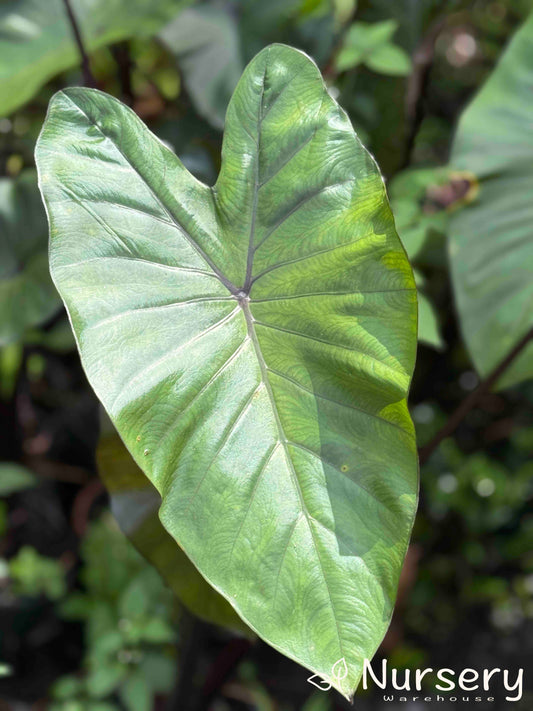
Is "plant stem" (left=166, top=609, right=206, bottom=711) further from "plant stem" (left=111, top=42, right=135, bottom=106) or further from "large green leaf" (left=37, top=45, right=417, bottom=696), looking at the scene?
"plant stem" (left=111, top=42, right=135, bottom=106)

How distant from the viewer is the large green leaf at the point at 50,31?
96 cm

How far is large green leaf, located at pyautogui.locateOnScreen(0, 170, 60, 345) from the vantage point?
1.03 m

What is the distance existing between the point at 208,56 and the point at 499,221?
53 cm

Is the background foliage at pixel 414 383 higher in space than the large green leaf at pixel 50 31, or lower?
lower

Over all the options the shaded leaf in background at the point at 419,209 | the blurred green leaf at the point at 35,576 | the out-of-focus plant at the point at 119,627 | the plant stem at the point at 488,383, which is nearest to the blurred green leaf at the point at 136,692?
the out-of-focus plant at the point at 119,627

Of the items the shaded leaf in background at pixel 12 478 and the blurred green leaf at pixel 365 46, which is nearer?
the blurred green leaf at pixel 365 46

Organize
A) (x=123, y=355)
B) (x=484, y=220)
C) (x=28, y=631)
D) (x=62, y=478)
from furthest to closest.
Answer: (x=62, y=478) → (x=28, y=631) → (x=484, y=220) → (x=123, y=355)

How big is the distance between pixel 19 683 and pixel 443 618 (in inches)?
39.7

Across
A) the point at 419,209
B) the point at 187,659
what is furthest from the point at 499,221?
the point at 187,659

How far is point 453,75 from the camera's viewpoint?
67.6 inches

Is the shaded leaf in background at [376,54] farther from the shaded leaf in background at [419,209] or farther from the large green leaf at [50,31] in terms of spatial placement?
the large green leaf at [50,31]

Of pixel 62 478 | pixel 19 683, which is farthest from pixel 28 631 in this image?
pixel 62 478

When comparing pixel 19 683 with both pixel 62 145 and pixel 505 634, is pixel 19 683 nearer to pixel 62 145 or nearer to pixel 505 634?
pixel 505 634

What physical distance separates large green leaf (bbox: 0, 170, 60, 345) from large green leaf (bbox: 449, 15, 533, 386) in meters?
0.63
